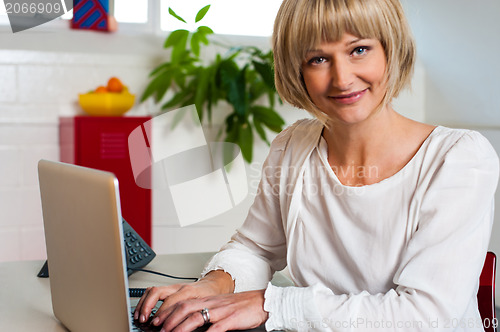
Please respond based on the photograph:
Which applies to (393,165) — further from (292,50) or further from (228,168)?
(228,168)

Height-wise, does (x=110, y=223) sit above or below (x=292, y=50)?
below

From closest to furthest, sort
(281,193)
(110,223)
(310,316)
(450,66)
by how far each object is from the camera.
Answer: (110,223) → (310,316) → (281,193) → (450,66)

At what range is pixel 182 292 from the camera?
1147 mm

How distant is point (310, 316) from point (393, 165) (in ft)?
1.19

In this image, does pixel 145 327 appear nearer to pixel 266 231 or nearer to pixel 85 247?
pixel 85 247

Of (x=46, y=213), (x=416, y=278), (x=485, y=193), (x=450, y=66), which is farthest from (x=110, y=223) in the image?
(x=450, y=66)

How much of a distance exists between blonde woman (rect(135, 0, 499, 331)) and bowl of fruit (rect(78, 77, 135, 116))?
1659 millimetres

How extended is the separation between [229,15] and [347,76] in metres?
2.45

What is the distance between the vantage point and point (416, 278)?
1.07 metres

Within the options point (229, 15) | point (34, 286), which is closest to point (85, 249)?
point (34, 286)

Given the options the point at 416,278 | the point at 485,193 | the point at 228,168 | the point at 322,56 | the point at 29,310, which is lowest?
the point at 228,168

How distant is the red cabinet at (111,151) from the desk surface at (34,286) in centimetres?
130

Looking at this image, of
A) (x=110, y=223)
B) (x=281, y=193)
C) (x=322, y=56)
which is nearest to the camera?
(x=110, y=223)

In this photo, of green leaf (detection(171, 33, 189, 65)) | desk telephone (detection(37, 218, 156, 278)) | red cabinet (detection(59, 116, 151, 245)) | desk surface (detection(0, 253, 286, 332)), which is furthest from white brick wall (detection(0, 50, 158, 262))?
desk telephone (detection(37, 218, 156, 278))
